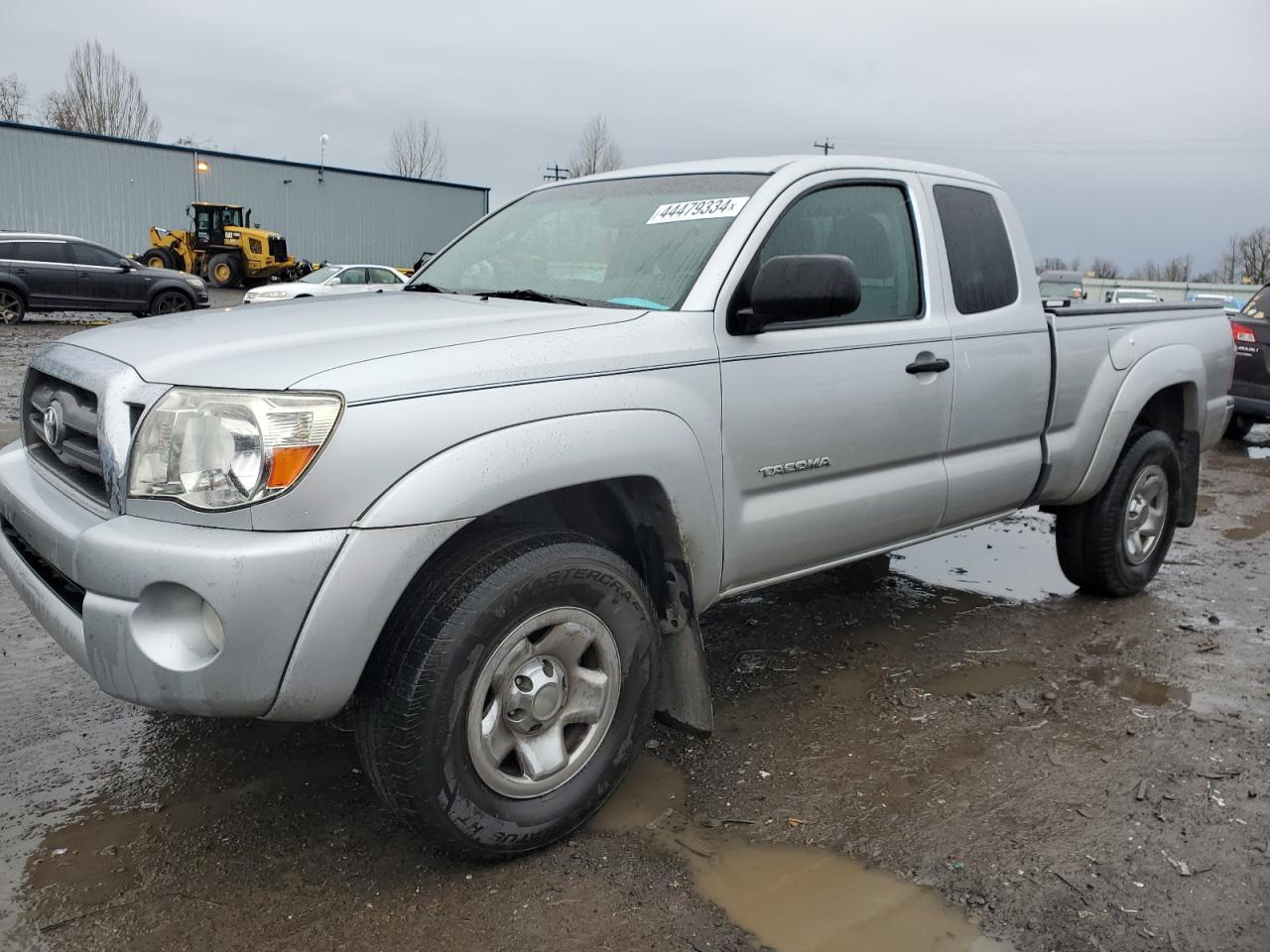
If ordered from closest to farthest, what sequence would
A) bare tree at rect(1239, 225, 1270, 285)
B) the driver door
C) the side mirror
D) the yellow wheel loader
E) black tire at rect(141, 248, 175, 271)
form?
the side mirror → the driver door → black tire at rect(141, 248, 175, 271) → the yellow wheel loader → bare tree at rect(1239, 225, 1270, 285)

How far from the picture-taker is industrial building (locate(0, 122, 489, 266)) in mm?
34125

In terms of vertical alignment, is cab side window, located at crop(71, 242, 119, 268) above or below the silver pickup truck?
above

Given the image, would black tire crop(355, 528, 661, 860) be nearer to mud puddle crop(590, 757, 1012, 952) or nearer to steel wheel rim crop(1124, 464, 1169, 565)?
mud puddle crop(590, 757, 1012, 952)

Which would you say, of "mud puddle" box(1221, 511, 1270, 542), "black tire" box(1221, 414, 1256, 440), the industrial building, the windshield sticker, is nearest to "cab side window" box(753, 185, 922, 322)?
the windshield sticker

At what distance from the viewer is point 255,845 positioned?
2.66 m

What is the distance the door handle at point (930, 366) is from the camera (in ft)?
11.3

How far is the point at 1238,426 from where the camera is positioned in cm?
1053

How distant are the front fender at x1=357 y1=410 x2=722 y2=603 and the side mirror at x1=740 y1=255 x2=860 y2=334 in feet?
1.39

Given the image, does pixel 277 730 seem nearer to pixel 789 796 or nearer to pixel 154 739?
pixel 154 739

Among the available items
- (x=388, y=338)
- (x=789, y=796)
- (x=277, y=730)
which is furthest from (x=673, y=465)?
(x=277, y=730)

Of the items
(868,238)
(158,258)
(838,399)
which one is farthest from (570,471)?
(158,258)

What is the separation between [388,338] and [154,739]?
1687 mm

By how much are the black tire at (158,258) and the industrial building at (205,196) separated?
23.3 feet

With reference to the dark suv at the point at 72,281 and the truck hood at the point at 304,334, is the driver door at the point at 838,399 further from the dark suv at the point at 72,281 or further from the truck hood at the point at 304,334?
the dark suv at the point at 72,281
